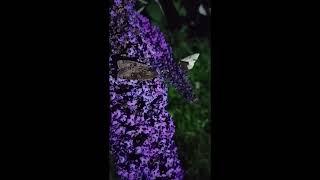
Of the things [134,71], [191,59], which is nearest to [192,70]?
[191,59]

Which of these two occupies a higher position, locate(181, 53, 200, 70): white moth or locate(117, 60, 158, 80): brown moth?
locate(181, 53, 200, 70): white moth

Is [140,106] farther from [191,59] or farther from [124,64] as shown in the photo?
[191,59]

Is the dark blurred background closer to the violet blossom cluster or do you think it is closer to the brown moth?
the violet blossom cluster

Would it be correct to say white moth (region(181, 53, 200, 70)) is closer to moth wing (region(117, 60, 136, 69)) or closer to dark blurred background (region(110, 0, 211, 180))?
dark blurred background (region(110, 0, 211, 180))

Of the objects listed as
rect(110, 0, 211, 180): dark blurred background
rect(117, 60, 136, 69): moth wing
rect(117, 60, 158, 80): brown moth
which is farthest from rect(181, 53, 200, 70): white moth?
rect(117, 60, 136, 69): moth wing

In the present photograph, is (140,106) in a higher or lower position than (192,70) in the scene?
lower
